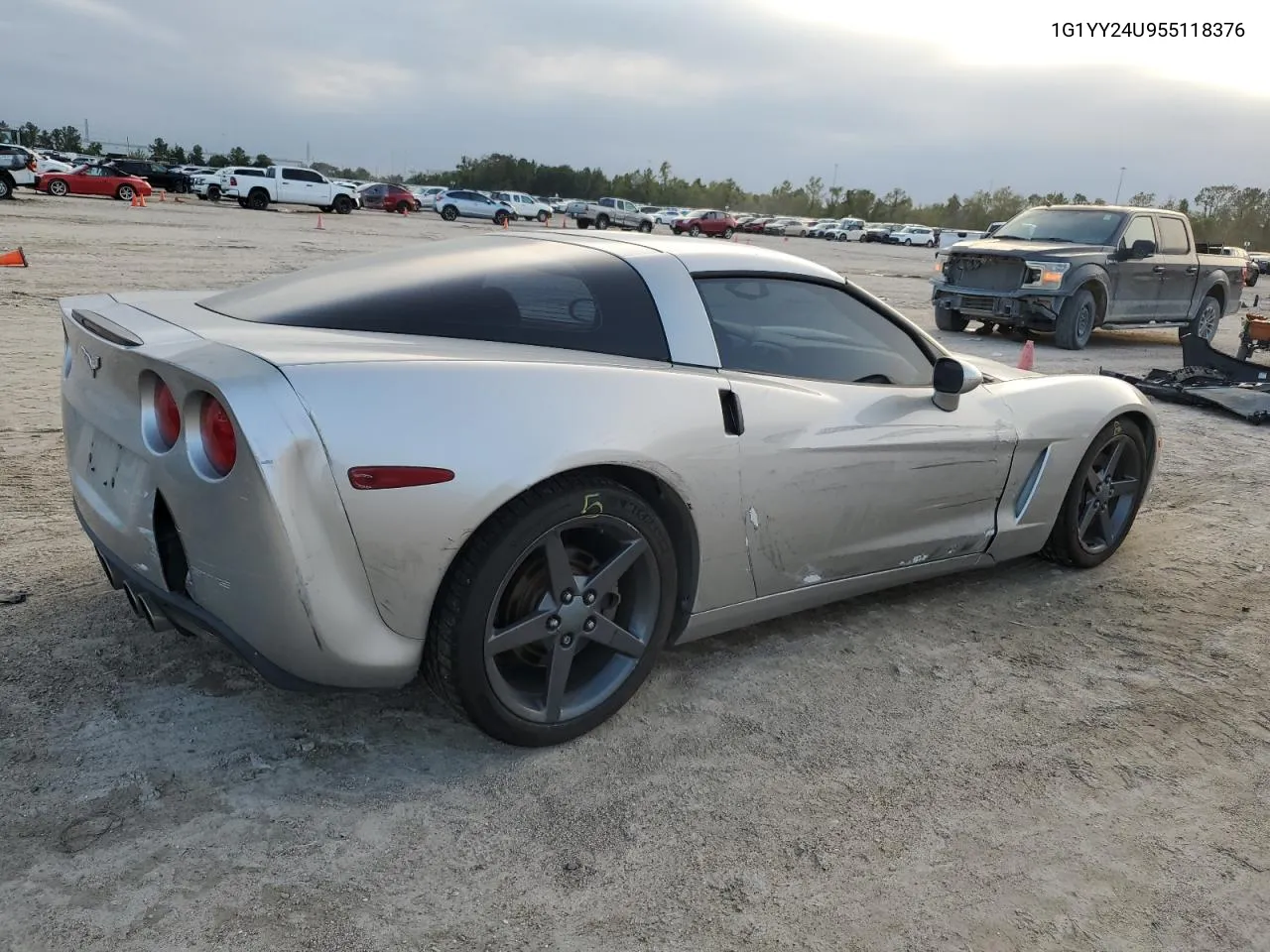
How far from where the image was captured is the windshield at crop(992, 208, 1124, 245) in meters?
13.0

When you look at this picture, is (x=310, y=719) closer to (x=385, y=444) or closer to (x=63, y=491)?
(x=385, y=444)

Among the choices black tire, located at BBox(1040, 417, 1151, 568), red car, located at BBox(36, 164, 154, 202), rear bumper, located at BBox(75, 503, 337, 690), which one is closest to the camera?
rear bumper, located at BBox(75, 503, 337, 690)

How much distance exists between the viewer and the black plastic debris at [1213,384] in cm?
834

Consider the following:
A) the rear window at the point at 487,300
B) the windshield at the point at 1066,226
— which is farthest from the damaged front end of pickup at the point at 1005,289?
the rear window at the point at 487,300

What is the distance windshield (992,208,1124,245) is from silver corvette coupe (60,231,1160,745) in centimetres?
1037

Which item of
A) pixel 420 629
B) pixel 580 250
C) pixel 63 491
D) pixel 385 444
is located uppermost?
pixel 580 250

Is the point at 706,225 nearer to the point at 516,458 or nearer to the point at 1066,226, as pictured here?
the point at 1066,226

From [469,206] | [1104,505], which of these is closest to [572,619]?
[1104,505]

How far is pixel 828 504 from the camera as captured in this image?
3332 mm

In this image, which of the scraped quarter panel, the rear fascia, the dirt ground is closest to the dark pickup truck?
the dirt ground

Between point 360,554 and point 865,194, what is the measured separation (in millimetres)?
118994

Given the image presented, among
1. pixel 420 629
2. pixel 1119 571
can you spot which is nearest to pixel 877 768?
pixel 420 629

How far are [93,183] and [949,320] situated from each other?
1269 inches

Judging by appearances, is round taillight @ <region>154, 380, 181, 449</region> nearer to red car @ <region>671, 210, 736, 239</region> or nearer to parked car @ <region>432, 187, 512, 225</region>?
parked car @ <region>432, 187, 512, 225</region>
